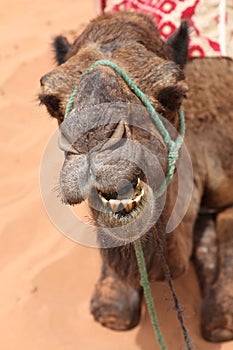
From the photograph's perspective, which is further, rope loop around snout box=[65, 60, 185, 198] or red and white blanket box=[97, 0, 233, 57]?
red and white blanket box=[97, 0, 233, 57]

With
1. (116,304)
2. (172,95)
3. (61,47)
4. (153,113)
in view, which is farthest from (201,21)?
(116,304)

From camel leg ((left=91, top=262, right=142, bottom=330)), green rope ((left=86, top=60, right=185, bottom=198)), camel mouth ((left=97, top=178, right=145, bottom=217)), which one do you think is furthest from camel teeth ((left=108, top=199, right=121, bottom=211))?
camel leg ((left=91, top=262, right=142, bottom=330))

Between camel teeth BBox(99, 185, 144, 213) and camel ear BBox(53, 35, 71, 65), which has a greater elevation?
camel ear BBox(53, 35, 71, 65)

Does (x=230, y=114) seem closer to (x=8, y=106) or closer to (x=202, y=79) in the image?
(x=202, y=79)

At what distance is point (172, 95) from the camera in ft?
8.01

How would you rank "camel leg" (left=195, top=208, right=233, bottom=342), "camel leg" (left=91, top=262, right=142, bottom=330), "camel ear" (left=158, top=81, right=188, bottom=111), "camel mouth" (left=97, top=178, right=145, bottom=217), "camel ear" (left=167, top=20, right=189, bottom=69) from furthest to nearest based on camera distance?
1. "camel leg" (left=91, top=262, right=142, bottom=330)
2. "camel leg" (left=195, top=208, right=233, bottom=342)
3. "camel ear" (left=167, top=20, right=189, bottom=69)
4. "camel ear" (left=158, top=81, right=188, bottom=111)
5. "camel mouth" (left=97, top=178, right=145, bottom=217)

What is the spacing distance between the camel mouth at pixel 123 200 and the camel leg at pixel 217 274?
1.31 meters

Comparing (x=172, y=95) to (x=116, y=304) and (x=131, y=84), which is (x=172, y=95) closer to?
(x=131, y=84)

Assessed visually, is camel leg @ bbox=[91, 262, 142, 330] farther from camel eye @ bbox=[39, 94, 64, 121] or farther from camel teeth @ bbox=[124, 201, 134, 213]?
camel teeth @ bbox=[124, 201, 134, 213]

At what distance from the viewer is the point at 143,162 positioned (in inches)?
87.6

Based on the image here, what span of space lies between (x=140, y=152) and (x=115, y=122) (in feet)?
0.44

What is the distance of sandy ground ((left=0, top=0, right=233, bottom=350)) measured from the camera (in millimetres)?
3305

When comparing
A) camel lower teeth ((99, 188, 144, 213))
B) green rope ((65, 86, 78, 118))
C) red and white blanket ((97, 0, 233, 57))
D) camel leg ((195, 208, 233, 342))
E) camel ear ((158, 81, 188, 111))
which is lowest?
camel leg ((195, 208, 233, 342))

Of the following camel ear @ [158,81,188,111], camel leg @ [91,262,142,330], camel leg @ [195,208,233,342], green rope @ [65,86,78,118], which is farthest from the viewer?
camel leg @ [91,262,142,330]
